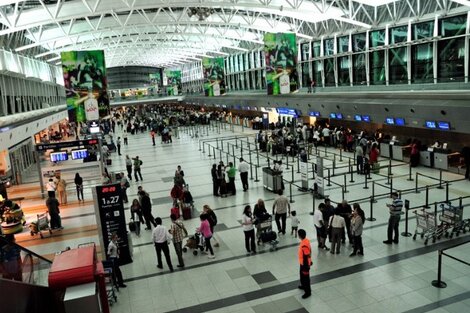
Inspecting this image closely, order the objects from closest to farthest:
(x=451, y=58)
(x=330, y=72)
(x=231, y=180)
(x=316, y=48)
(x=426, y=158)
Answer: (x=231, y=180) < (x=426, y=158) < (x=451, y=58) < (x=330, y=72) < (x=316, y=48)

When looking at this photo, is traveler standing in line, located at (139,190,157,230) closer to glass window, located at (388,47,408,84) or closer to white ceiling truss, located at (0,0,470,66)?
white ceiling truss, located at (0,0,470,66)

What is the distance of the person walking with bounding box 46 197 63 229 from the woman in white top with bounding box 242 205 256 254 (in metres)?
7.02

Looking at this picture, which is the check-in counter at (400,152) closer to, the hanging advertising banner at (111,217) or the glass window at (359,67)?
the glass window at (359,67)

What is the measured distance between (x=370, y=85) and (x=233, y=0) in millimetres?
10907

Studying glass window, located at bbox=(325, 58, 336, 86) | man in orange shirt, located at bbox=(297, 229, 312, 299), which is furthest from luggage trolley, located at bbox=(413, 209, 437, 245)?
glass window, located at bbox=(325, 58, 336, 86)

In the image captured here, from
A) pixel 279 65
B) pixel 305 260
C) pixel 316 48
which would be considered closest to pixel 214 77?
pixel 316 48

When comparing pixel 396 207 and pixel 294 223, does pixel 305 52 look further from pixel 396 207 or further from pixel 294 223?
pixel 396 207

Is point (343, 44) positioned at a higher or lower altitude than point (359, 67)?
higher

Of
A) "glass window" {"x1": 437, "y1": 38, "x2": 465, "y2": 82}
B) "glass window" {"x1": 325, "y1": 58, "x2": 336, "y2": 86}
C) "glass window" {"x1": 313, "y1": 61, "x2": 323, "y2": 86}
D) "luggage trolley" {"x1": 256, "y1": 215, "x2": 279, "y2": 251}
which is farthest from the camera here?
"glass window" {"x1": 313, "y1": 61, "x2": 323, "y2": 86}

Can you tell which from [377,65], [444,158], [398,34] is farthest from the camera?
[377,65]

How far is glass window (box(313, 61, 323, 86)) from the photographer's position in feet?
124

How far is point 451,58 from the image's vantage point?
22.9m

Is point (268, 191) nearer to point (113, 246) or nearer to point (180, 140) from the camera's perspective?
point (113, 246)

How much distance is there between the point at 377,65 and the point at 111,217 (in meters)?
24.8
